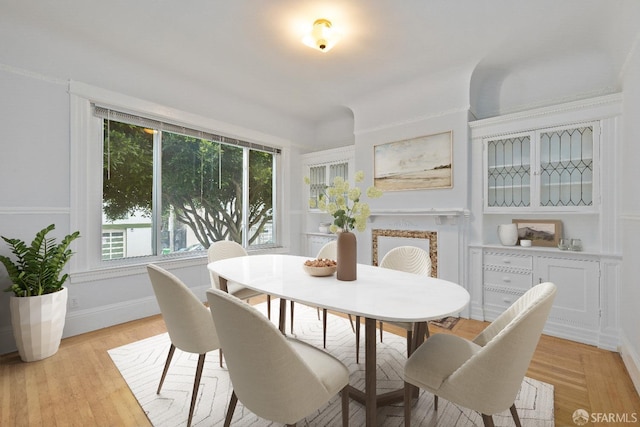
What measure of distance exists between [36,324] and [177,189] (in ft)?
6.08

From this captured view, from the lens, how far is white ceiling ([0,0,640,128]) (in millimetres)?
2269

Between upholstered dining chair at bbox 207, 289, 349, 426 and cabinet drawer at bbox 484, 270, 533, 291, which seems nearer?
upholstered dining chair at bbox 207, 289, 349, 426

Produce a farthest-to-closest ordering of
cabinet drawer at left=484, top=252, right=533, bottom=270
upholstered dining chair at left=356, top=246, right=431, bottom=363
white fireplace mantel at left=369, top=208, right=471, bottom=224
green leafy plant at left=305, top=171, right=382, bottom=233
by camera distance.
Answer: white fireplace mantel at left=369, top=208, right=471, bottom=224 → cabinet drawer at left=484, top=252, right=533, bottom=270 → upholstered dining chair at left=356, top=246, right=431, bottom=363 → green leafy plant at left=305, top=171, right=382, bottom=233

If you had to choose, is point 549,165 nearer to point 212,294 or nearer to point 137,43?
point 212,294

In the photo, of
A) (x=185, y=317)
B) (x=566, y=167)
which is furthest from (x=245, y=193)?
(x=566, y=167)

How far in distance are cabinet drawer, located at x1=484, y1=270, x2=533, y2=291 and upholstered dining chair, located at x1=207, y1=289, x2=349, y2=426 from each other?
2745mm

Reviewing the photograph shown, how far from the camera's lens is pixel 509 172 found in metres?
3.18

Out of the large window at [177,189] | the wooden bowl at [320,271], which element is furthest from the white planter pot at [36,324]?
the wooden bowl at [320,271]

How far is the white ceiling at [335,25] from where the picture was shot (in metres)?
2.27

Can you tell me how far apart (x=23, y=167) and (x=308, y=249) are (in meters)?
3.56

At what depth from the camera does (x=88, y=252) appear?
2906 millimetres

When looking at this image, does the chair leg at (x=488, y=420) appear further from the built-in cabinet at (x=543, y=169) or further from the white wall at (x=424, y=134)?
the built-in cabinet at (x=543, y=169)

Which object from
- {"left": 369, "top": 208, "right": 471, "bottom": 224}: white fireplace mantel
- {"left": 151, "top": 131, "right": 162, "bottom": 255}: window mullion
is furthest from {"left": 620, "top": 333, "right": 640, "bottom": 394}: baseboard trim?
{"left": 151, "top": 131, "right": 162, "bottom": 255}: window mullion

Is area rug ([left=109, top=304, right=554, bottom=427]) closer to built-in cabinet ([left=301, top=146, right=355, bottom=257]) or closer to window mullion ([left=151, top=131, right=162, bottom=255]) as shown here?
window mullion ([left=151, top=131, right=162, bottom=255])
